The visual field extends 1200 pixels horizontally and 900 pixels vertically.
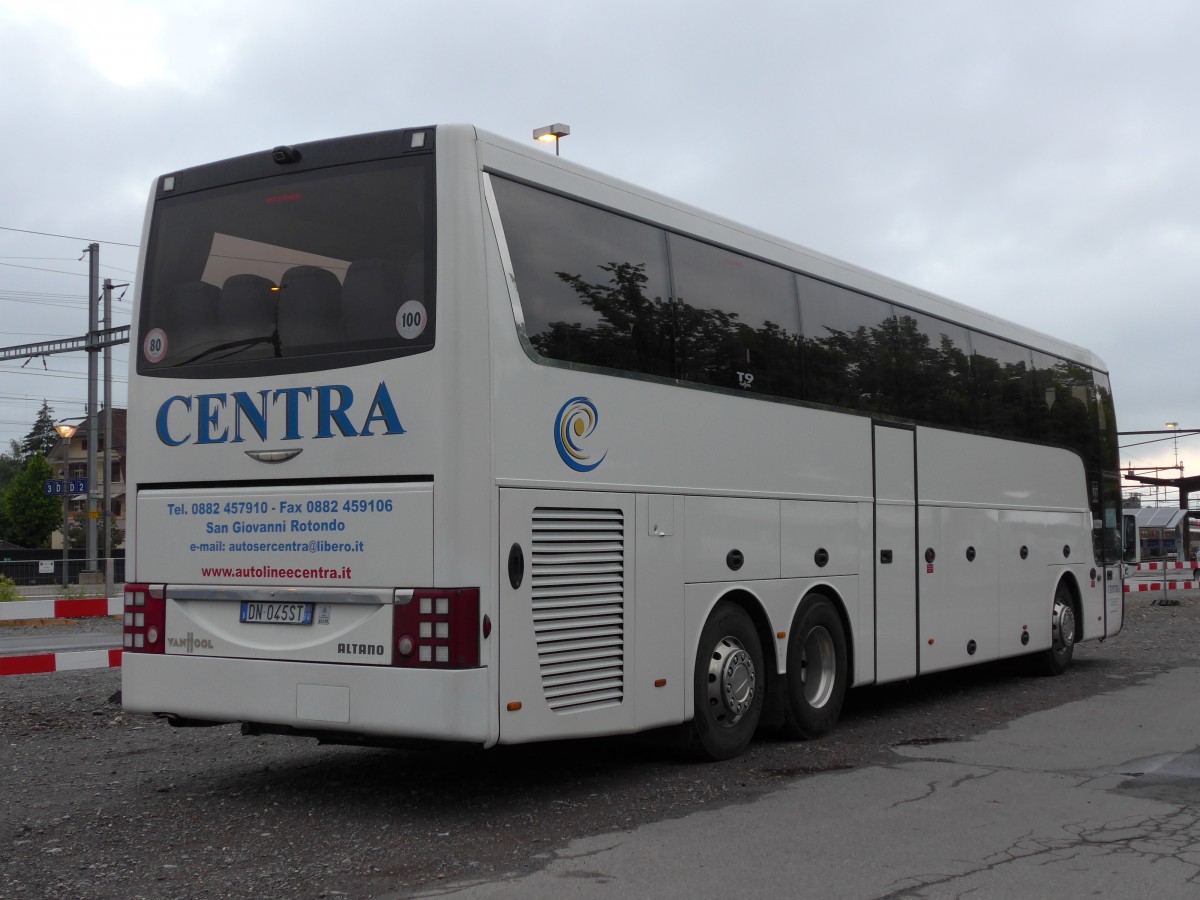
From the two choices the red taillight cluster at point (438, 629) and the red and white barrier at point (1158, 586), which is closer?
the red taillight cluster at point (438, 629)

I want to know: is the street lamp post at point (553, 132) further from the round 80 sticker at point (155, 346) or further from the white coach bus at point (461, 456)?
the round 80 sticker at point (155, 346)

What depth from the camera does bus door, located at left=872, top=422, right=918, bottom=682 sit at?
1108cm

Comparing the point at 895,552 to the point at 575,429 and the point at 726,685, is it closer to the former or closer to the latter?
the point at 726,685

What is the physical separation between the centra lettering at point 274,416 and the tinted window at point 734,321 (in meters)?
2.31

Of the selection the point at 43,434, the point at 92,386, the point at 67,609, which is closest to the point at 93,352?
the point at 92,386

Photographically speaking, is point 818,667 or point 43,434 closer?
point 818,667

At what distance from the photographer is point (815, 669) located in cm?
1016

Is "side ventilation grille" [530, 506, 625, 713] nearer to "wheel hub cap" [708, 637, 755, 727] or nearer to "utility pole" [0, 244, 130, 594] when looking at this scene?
"wheel hub cap" [708, 637, 755, 727]

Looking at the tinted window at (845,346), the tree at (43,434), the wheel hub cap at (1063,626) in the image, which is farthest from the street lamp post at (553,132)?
the tree at (43,434)

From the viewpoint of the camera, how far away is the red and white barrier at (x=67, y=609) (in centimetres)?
1307

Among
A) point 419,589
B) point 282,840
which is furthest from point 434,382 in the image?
point 282,840

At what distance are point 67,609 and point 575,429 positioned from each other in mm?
7760

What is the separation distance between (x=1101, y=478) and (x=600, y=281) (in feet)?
31.9

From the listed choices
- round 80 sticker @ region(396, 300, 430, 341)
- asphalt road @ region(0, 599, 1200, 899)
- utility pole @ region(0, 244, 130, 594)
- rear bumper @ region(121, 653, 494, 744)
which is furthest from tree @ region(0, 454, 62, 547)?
round 80 sticker @ region(396, 300, 430, 341)
